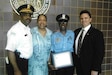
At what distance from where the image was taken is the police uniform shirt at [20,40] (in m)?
3.11

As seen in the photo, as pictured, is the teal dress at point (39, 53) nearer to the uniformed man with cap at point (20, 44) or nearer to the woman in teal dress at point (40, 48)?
the woman in teal dress at point (40, 48)

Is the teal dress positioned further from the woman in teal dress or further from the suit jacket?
the suit jacket

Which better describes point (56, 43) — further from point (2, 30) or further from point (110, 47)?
point (110, 47)

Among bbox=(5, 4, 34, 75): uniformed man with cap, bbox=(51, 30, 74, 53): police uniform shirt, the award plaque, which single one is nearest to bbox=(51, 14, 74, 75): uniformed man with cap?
bbox=(51, 30, 74, 53): police uniform shirt

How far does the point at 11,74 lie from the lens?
10.6ft

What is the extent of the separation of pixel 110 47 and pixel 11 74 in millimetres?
2445

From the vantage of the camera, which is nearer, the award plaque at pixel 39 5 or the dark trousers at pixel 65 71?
the dark trousers at pixel 65 71

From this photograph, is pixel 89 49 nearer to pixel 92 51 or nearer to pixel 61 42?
pixel 92 51

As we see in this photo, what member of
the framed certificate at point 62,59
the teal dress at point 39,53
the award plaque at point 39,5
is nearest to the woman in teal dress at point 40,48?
the teal dress at point 39,53

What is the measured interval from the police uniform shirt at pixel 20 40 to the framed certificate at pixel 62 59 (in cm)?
38

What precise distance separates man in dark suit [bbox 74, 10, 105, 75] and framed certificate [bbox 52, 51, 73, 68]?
5.2 inches

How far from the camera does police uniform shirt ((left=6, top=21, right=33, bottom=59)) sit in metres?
3.11

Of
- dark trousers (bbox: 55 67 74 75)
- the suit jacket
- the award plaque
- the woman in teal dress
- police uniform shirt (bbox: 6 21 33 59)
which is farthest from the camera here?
the award plaque

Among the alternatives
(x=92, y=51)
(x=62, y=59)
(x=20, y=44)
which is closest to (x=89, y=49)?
(x=92, y=51)
